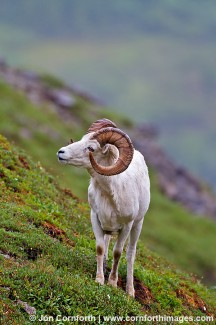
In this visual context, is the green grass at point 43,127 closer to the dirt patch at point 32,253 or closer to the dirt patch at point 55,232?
the dirt patch at point 55,232

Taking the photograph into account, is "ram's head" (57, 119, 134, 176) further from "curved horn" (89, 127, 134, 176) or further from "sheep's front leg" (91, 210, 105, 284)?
"sheep's front leg" (91, 210, 105, 284)

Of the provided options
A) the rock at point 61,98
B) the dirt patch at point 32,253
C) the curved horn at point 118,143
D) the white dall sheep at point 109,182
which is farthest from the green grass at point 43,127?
the curved horn at point 118,143

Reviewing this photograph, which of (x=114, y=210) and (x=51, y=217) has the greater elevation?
(x=51, y=217)

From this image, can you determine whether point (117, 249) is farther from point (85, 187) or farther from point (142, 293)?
point (85, 187)

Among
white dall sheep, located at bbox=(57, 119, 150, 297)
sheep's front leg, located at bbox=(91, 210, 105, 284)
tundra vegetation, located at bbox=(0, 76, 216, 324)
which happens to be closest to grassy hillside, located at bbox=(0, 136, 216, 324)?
tundra vegetation, located at bbox=(0, 76, 216, 324)

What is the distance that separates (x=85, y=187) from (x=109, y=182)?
1560 inches

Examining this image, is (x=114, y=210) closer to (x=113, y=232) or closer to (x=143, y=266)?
(x=113, y=232)

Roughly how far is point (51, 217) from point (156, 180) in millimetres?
49469

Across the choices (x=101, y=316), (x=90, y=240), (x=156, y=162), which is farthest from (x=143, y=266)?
(x=156, y=162)

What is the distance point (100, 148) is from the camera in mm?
19062

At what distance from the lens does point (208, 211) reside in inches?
2788

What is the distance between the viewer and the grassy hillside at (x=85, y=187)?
5516 centimetres

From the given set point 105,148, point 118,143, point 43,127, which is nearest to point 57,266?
point 105,148

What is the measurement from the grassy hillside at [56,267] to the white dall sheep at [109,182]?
3.20 feet
